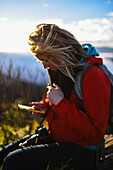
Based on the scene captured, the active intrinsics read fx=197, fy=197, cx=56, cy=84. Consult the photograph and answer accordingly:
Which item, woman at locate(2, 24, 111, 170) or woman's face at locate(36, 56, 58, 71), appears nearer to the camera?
woman at locate(2, 24, 111, 170)

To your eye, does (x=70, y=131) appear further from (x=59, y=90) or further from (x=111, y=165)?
(x=111, y=165)

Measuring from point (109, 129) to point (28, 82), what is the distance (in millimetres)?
4071

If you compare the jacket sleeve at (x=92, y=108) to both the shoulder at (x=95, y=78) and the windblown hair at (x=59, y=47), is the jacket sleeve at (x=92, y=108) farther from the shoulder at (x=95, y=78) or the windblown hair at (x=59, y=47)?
the windblown hair at (x=59, y=47)

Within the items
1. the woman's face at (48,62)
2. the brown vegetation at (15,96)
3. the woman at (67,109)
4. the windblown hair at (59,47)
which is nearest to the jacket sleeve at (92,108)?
the woman at (67,109)

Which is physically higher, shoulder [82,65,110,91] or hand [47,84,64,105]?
shoulder [82,65,110,91]

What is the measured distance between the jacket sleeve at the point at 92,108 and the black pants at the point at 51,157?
0.53ft

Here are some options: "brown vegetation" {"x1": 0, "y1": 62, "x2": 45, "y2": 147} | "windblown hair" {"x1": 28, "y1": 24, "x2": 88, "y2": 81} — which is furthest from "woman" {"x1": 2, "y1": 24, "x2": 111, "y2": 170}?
"brown vegetation" {"x1": 0, "y1": 62, "x2": 45, "y2": 147}

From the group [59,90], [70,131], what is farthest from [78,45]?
[70,131]

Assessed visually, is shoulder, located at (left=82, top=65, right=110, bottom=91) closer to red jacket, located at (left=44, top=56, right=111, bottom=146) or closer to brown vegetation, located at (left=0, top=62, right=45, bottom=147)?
red jacket, located at (left=44, top=56, right=111, bottom=146)

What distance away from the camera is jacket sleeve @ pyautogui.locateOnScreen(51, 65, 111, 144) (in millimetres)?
1380

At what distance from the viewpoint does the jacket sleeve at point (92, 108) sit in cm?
138

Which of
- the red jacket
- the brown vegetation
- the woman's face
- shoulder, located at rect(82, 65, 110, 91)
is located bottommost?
the brown vegetation

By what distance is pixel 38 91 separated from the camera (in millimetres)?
5719

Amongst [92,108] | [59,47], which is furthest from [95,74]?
[59,47]
